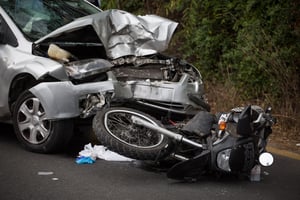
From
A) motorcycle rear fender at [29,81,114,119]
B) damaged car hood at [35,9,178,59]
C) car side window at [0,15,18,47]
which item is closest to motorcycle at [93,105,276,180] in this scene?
motorcycle rear fender at [29,81,114,119]

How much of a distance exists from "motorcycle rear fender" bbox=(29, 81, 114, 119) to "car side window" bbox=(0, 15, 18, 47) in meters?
0.89

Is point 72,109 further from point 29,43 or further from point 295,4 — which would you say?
point 295,4

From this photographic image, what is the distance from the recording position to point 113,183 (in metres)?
5.73

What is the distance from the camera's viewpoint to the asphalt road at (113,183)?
5.39m

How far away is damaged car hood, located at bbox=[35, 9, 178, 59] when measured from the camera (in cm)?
690

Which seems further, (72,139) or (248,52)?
(248,52)

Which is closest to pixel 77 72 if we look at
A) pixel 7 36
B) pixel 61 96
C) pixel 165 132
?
pixel 61 96

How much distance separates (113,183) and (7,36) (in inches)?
102

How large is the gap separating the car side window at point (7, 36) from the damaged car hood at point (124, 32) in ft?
1.19

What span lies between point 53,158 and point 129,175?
1.05 m

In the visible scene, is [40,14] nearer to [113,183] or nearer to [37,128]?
[37,128]

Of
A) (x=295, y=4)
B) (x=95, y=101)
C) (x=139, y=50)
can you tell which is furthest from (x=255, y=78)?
(x=95, y=101)

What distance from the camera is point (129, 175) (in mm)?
6004

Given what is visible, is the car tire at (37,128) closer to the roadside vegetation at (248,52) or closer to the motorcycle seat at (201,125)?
the motorcycle seat at (201,125)
